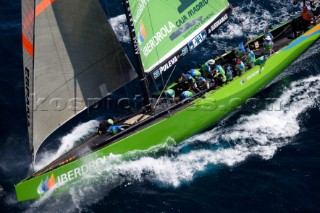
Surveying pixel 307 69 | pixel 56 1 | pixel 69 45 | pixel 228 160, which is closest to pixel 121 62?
pixel 69 45

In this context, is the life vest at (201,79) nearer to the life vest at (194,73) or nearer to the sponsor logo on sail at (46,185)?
the life vest at (194,73)

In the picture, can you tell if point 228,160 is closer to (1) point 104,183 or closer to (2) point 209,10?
(1) point 104,183

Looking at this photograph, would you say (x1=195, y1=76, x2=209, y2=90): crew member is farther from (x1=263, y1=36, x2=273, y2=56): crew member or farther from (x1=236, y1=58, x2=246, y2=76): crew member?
(x1=263, y1=36, x2=273, y2=56): crew member

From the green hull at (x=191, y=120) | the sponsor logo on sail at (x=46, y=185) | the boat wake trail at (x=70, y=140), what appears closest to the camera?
the sponsor logo on sail at (x=46, y=185)

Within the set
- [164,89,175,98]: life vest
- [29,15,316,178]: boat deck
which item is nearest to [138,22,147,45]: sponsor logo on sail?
[29,15,316,178]: boat deck

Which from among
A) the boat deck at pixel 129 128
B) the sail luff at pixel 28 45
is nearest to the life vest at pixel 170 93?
the boat deck at pixel 129 128

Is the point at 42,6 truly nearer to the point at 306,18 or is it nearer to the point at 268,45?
the point at 268,45

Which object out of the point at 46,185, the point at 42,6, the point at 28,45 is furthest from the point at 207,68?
the point at 28,45
